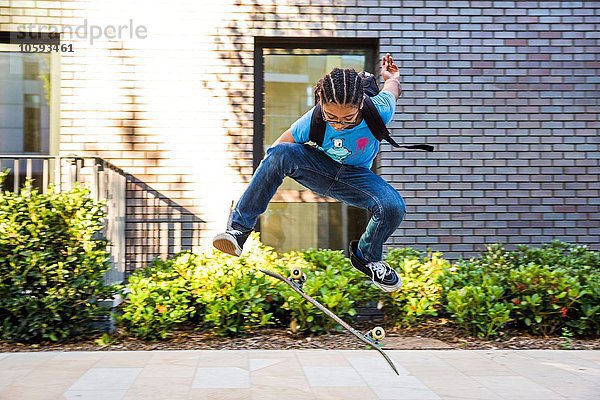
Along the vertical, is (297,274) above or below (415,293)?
above

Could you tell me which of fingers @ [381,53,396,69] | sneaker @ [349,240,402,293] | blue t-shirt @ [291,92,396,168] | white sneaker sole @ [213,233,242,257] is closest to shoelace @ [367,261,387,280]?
sneaker @ [349,240,402,293]

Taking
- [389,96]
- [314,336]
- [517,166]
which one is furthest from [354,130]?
[517,166]

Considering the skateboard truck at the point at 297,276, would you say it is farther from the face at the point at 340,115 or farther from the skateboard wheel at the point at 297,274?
the face at the point at 340,115

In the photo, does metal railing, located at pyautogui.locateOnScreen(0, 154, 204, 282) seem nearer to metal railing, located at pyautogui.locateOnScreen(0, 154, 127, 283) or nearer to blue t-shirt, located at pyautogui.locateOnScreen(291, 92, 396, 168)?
metal railing, located at pyautogui.locateOnScreen(0, 154, 127, 283)

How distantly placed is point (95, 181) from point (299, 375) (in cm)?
319

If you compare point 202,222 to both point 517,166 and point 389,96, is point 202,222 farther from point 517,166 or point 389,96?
point 389,96

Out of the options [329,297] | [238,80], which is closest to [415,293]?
[329,297]

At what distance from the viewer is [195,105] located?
27.0 feet

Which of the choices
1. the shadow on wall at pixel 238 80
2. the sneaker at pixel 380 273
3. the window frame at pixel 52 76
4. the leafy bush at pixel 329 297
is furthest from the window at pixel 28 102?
the sneaker at pixel 380 273

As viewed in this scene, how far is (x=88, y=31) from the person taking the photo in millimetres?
8172

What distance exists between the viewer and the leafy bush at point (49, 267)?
634cm

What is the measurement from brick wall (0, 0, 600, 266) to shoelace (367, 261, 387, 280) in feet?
12.0

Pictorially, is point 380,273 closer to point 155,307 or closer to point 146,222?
point 155,307

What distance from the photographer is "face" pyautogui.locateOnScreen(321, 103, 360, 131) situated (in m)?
3.66
